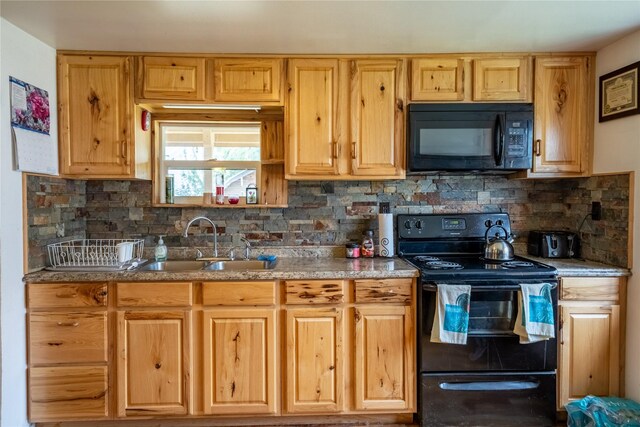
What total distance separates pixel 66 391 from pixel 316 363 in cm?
140

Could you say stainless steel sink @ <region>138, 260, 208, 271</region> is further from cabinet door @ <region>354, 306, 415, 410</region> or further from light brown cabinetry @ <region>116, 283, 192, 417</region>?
cabinet door @ <region>354, 306, 415, 410</region>

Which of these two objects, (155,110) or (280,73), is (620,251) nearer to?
(280,73)

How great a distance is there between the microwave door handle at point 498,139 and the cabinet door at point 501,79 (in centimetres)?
16

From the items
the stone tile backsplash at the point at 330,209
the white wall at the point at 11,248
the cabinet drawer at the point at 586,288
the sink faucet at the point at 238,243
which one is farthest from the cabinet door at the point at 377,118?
the white wall at the point at 11,248

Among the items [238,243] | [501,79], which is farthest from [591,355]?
[238,243]

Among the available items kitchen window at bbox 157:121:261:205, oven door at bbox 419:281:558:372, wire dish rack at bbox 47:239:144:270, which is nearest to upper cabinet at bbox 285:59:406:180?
kitchen window at bbox 157:121:261:205

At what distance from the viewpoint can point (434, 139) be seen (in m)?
2.31

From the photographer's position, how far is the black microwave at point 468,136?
7.54ft

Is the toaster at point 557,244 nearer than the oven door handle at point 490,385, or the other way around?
the oven door handle at point 490,385

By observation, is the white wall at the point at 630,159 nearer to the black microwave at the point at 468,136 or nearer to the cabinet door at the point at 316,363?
the black microwave at the point at 468,136

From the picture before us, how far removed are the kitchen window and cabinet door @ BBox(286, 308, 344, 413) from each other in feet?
3.54

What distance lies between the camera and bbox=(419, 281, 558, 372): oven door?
202 centimetres

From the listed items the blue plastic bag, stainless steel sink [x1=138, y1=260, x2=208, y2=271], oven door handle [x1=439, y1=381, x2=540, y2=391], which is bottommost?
the blue plastic bag

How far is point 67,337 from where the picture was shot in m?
2.01
